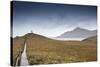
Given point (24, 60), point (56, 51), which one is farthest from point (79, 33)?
point (24, 60)

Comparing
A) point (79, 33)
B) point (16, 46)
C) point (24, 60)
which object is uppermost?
point (79, 33)

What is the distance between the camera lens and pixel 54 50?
2211 mm

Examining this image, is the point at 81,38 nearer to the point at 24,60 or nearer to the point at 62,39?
the point at 62,39

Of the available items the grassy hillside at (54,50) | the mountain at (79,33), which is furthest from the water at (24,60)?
the mountain at (79,33)

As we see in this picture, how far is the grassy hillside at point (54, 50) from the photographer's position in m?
2.12

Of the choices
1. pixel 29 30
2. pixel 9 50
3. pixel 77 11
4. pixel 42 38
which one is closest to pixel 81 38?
pixel 77 11

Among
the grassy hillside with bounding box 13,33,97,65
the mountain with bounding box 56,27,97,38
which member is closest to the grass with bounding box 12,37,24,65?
the grassy hillside with bounding box 13,33,97,65

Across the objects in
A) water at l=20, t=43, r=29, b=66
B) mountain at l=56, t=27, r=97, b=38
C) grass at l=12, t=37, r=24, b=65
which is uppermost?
mountain at l=56, t=27, r=97, b=38

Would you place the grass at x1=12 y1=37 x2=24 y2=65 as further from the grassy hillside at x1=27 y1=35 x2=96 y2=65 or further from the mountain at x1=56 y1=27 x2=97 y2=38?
the mountain at x1=56 y1=27 x2=97 y2=38

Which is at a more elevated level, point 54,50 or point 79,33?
point 79,33

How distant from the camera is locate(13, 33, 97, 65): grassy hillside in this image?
2.12 meters

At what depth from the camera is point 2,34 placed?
204 cm

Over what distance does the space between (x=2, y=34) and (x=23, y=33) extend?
21 centimetres

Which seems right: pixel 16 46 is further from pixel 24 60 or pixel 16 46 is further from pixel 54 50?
pixel 54 50
